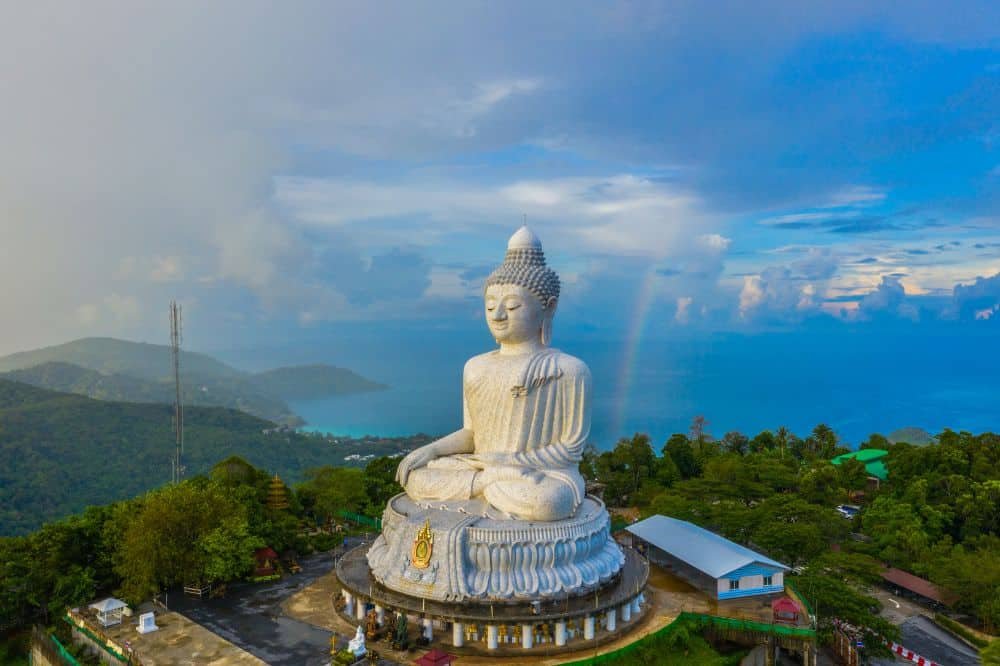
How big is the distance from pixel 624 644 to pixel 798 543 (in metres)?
8.43

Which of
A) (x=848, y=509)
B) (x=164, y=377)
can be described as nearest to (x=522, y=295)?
(x=848, y=509)

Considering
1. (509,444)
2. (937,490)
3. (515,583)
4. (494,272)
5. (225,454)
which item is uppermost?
(494,272)

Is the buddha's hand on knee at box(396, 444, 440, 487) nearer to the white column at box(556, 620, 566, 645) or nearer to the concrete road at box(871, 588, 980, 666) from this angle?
the white column at box(556, 620, 566, 645)

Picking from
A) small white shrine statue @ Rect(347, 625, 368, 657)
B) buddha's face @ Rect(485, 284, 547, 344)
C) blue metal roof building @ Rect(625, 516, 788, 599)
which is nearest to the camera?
small white shrine statue @ Rect(347, 625, 368, 657)

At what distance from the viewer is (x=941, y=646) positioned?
65.8 ft

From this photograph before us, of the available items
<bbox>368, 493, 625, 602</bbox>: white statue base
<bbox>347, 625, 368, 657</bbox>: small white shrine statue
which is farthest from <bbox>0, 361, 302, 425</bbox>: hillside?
<bbox>347, 625, 368, 657</bbox>: small white shrine statue

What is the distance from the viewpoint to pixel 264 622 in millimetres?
17734

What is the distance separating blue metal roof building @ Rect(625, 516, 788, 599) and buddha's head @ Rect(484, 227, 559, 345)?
23.3 ft

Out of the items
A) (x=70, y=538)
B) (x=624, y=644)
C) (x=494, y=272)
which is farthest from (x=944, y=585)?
(x=70, y=538)

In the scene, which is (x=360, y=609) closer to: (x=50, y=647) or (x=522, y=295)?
(x=50, y=647)

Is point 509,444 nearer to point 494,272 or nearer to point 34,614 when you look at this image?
point 494,272

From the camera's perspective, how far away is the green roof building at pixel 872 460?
1372 inches

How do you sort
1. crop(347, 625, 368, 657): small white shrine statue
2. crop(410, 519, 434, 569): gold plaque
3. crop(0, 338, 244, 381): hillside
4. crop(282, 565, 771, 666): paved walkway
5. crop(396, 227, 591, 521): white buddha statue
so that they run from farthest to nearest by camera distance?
1. crop(0, 338, 244, 381): hillside
2. crop(396, 227, 591, 521): white buddha statue
3. crop(410, 519, 434, 569): gold plaque
4. crop(282, 565, 771, 666): paved walkway
5. crop(347, 625, 368, 657): small white shrine statue

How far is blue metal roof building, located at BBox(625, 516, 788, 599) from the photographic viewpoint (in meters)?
19.5
